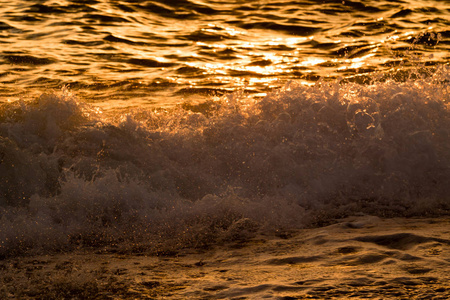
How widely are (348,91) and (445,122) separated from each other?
1077 mm

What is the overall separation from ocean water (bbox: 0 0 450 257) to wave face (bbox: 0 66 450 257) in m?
0.01

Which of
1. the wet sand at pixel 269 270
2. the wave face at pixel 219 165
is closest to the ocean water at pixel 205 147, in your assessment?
the wave face at pixel 219 165

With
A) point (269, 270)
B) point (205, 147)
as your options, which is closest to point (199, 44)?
point (205, 147)

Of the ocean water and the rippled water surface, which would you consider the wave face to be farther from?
the rippled water surface

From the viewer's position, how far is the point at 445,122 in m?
5.88

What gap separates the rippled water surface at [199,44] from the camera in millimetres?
8156

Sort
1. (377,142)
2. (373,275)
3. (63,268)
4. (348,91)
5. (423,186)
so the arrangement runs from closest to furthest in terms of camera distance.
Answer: (373,275) < (63,268) < (423,186) < (377,142) < (348,91)

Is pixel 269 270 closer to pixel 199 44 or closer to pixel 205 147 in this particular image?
pixel 205 147

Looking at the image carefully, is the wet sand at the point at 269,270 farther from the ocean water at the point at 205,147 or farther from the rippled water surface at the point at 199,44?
the rippled water surface at the point at 199,44

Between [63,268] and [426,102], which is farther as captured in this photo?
[426,102]

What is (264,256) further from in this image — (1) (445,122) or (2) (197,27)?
(2) (197,27)

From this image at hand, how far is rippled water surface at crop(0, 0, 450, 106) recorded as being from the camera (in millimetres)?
8156

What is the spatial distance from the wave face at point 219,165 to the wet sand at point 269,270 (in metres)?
0.27

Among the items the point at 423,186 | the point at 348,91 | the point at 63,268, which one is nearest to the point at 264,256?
the point at 63,268
